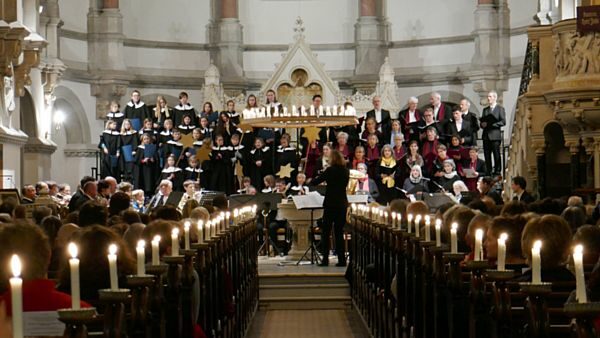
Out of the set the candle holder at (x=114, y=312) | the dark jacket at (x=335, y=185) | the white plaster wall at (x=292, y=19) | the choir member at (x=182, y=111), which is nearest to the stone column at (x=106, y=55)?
the white plaster wall at (x=292, y=19)

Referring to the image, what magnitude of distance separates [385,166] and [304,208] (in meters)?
4.68

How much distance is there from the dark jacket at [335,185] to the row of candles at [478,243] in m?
0.22

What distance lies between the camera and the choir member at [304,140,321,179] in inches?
741

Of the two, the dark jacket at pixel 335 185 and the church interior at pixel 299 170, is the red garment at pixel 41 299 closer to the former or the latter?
the church interior at pixel 299 170

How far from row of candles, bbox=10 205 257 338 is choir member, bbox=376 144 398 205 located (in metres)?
6.13

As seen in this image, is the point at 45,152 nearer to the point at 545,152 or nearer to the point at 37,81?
the point at 37,81

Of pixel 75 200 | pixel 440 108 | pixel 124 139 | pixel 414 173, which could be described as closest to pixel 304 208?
pixel 75 200

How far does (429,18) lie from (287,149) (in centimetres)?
878

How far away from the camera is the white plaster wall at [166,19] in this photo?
27.4 m

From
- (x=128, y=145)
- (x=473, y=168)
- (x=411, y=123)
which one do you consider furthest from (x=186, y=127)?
(x=473, y=168)

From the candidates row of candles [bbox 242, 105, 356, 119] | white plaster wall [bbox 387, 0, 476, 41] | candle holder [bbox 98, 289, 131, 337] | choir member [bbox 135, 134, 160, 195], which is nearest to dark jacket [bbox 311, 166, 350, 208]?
row of candles [bbox 242, 105, 356, 119]

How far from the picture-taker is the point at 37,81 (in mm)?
21297

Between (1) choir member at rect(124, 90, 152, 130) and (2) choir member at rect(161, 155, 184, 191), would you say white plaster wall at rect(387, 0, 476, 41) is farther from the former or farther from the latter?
(2) choir member at rect(161, 155, 184, 191)

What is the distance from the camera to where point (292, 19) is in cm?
2847
